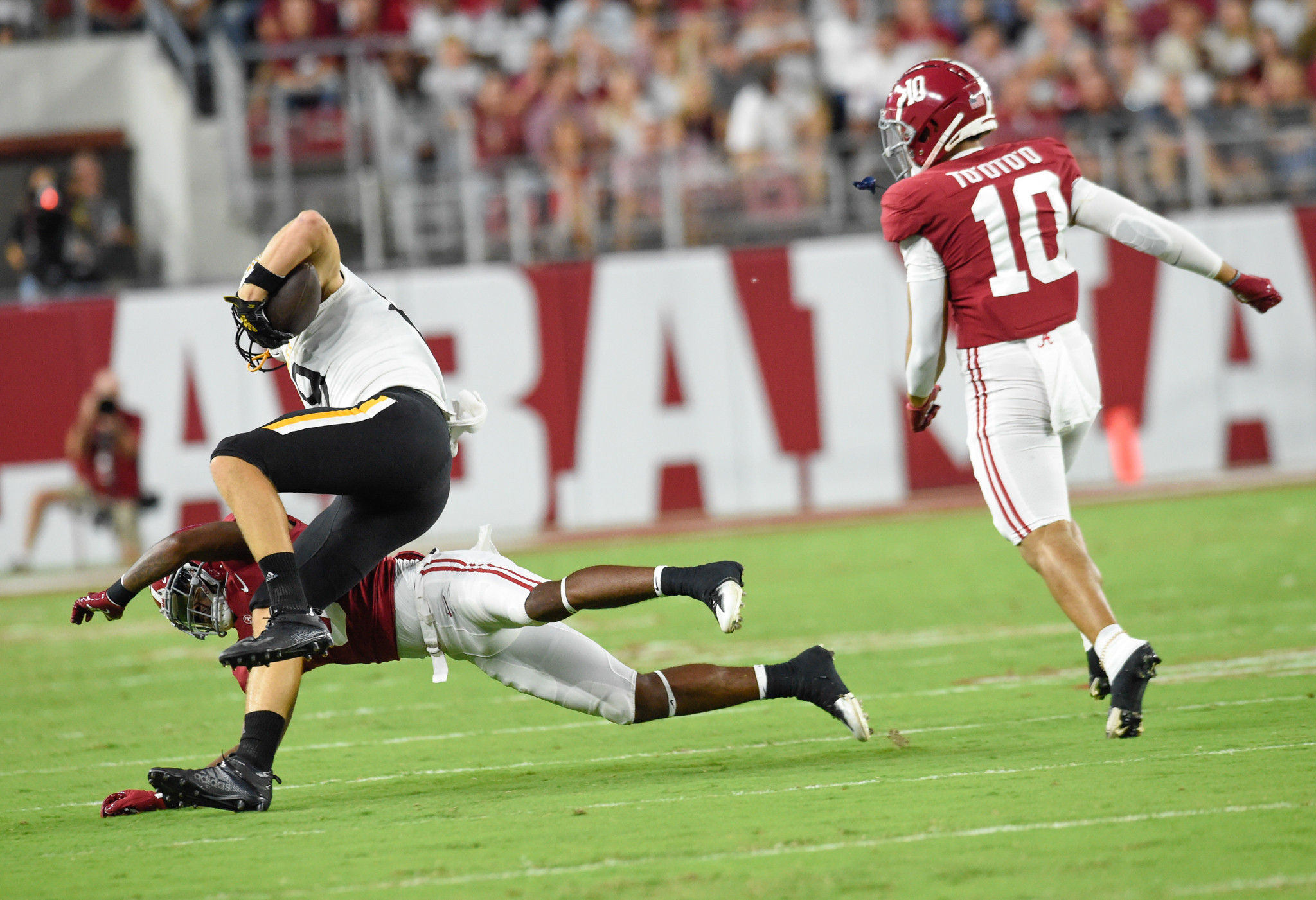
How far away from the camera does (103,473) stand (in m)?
12.6

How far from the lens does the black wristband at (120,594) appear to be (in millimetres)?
4551

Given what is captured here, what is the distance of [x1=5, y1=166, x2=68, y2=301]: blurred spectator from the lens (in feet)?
43.4

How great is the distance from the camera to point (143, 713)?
6.68 m

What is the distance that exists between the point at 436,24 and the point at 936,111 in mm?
10913

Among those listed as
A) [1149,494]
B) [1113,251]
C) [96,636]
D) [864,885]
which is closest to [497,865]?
[864,885]

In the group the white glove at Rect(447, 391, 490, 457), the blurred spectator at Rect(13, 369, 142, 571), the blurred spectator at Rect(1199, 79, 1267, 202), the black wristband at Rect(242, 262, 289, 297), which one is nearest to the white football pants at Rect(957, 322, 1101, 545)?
the white glove at Rect(447, 391, 490, 457)

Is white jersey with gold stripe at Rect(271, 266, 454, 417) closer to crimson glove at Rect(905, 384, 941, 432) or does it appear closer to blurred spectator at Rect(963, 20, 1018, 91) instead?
crimson glove at Rect(905, 384, 941, 432)

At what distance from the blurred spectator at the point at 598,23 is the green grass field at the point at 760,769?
755cm

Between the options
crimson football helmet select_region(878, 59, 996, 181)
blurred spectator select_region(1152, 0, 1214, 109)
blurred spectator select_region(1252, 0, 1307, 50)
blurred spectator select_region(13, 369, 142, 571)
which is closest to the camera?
crimson football helmet select_region(878, 59, 996, 181)

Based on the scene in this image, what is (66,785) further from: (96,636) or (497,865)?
(96,636)

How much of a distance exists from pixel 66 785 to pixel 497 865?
7.29 ft

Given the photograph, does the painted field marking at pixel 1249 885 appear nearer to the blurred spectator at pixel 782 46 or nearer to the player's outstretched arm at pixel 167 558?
the player's outstretched arm at pixel 167 558

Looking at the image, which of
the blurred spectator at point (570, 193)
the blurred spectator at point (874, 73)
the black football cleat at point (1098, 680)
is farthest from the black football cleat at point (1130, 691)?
the blurred spectator at point (874, 73)

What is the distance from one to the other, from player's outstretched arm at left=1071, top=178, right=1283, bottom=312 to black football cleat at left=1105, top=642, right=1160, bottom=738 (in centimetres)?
140
